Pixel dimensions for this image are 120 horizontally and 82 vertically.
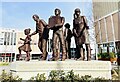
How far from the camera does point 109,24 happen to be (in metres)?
42.7

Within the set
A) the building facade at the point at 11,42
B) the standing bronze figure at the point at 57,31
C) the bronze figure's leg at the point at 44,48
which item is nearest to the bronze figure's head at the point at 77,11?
the standing bronze figure at the point at 57,31

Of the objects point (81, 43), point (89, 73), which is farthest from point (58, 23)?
point (89, 73)

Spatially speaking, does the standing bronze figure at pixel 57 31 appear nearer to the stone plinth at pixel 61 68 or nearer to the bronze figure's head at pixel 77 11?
the bronze figure's head at pixel 77 11

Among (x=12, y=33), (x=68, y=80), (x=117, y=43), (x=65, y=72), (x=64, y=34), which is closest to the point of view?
(x=68, y=80)

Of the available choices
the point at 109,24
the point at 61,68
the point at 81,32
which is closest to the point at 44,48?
the point at 61,68

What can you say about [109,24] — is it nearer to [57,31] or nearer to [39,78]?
[57,31]

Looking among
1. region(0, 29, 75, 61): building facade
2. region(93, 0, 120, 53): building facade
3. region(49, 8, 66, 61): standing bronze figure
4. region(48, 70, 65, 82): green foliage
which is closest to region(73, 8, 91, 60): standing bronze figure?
region(49, 8, 66, 61): standing bronze figure

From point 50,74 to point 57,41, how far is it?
174 centimetres

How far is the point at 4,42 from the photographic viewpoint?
149 feet

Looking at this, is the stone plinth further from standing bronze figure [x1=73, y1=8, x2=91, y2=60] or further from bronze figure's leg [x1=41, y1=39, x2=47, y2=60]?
bronze figure's leg [x1=41, y1=39, x2=47, y2=60]

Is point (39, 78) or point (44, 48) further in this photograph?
point (44, 48)

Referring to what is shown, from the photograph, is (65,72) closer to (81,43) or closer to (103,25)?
(81,43)

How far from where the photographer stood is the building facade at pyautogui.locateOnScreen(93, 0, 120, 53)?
38938mm

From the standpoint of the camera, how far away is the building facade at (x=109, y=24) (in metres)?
38.9
